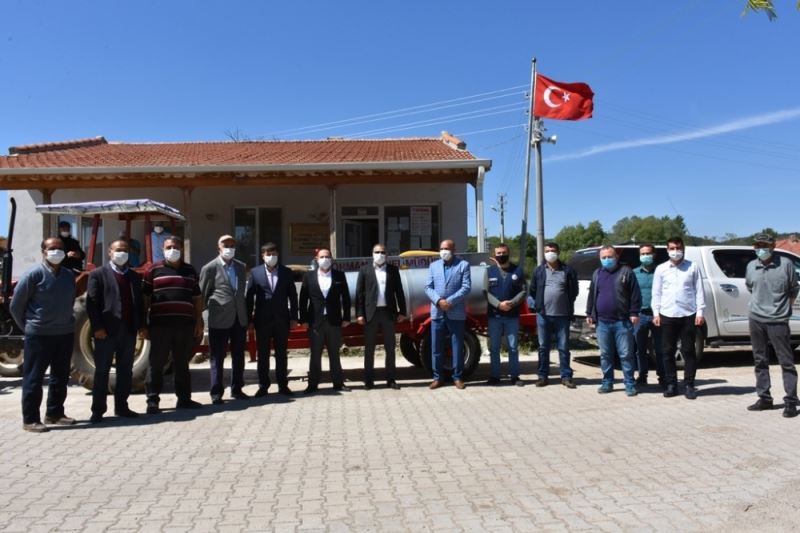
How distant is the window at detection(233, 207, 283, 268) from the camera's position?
15.6 m

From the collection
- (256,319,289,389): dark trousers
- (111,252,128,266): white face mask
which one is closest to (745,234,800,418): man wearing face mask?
(256,319,289,389): dark trousers

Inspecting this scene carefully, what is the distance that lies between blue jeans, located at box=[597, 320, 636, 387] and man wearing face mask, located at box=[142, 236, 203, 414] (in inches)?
202

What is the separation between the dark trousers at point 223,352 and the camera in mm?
7516

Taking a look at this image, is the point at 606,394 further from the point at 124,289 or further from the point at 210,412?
the point at 124,289

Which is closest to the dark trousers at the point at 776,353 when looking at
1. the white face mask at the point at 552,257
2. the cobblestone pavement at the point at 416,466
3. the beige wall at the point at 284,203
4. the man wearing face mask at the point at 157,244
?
the cobblestone pavement at the point at 416,466

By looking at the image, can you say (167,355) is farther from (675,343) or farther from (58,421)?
(675,343)

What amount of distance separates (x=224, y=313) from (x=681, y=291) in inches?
221

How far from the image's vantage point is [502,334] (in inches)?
338

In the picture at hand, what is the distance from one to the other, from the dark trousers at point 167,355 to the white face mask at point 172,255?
0.80 m

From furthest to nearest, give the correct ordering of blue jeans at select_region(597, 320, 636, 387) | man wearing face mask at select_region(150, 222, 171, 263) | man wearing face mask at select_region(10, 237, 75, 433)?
1. man wearing face mask at select_region(150, 222, 171, 263)
2. blue jeans at select_region(597, 320, 636, 387)
3. man wearing face mask at select_region(10, 237, 75, 433)

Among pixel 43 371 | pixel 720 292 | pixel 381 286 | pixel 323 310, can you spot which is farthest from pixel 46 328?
pixel 720 292

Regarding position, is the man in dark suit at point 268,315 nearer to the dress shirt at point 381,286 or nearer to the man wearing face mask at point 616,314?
the dress shirt at point 381,286

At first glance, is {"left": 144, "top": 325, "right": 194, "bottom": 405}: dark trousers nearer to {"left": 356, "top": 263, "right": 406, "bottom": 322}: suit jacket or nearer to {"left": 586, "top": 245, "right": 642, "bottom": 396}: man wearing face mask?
{"left": 356, "top": 263, "right": 406, "bottom": 322}: suit jacket

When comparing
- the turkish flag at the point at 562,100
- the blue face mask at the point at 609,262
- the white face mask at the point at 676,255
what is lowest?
the blue face mask at the point at 609,262
